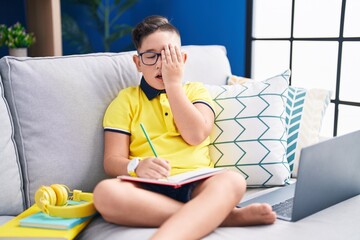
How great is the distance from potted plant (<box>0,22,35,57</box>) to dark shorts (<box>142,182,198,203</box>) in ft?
5.32

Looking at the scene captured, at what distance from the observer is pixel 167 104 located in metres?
1.47

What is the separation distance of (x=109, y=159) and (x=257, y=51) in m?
1.87

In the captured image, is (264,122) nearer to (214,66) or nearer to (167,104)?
(167,104)

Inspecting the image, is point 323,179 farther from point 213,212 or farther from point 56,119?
point 56,119

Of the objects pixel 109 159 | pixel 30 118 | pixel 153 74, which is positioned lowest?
pixel 109 159

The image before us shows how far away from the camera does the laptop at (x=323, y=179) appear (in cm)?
113

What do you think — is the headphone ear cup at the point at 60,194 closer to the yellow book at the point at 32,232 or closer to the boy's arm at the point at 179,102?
the yellow book at the point at 32,232

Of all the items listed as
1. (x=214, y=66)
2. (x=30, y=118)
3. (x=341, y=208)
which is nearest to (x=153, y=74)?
(x=30, y=118)

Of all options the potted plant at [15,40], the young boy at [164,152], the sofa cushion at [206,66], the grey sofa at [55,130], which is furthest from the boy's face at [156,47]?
the potted plant at [15,40]

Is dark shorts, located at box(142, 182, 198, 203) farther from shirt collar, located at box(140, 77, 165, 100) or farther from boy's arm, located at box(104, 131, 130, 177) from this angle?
shirt collar, located at box(140, 77, 165, 100)

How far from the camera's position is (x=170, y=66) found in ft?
4.57

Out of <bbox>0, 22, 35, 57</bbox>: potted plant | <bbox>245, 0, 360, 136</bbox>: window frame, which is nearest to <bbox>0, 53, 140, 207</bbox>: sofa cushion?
<bbox>0, 22, 35, 57</bbox>: potted plant

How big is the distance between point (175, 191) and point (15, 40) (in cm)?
167

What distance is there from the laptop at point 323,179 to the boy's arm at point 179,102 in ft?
0.86
